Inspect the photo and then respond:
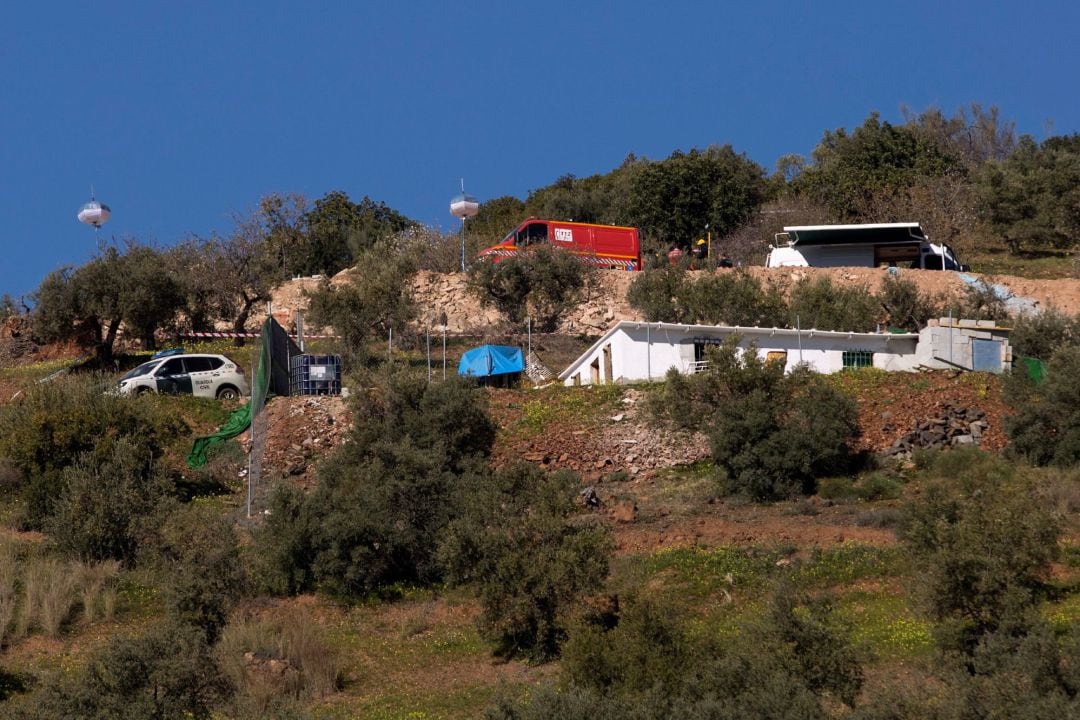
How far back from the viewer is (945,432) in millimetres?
33719

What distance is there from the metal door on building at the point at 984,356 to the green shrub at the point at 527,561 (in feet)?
53.7

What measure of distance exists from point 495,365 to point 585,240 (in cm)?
1537

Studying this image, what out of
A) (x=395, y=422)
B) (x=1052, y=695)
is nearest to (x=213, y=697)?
(x=1052, y=695)

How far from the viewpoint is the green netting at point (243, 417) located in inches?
1361

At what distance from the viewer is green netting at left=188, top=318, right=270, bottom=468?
34562 mm

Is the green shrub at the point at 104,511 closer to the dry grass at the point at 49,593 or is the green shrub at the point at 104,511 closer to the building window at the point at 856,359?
the dry grass at the point at 49,593

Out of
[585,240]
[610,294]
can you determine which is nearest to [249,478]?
[610,294]

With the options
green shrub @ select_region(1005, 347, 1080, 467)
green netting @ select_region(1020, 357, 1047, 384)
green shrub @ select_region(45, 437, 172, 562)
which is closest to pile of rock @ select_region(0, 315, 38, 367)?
green shrub @ select_region(45, 437, 172, 562)

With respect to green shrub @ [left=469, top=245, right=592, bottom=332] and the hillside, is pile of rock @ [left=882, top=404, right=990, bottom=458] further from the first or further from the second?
green shrub @ [left=469, top=245, right=592, bottom=332]

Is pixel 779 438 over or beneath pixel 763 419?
beneath

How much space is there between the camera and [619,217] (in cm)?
7406

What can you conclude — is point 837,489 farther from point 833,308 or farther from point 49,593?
point 49,593

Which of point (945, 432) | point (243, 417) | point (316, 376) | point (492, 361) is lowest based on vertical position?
point (945, 432)

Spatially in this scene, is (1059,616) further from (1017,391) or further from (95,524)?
(95,524)
